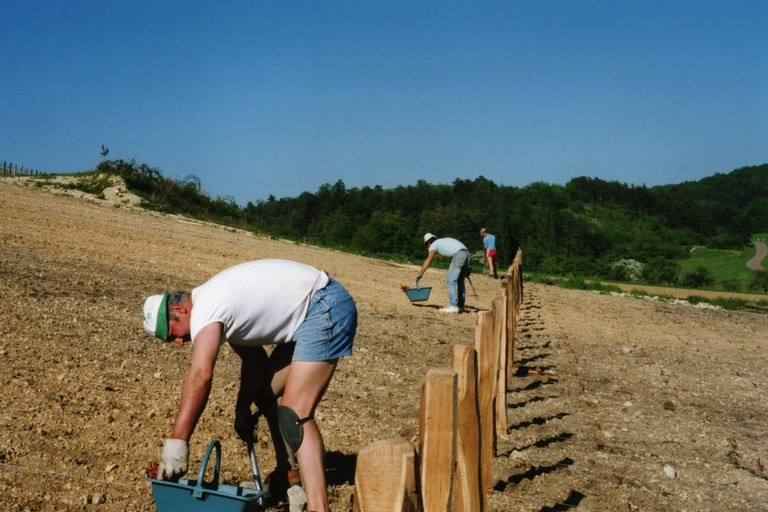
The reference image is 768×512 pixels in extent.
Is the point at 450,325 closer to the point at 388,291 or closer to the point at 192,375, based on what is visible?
the point at 388,291

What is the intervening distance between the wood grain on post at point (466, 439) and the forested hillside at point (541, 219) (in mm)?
52462

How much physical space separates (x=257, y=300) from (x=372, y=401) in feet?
12.5

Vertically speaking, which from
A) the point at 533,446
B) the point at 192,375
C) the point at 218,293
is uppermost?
the point at 218,293

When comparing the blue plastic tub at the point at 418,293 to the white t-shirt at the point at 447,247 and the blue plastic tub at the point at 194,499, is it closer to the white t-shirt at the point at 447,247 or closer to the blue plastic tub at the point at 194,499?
the white t-shirt at the point at 447,247

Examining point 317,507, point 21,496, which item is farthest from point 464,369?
point 21,496

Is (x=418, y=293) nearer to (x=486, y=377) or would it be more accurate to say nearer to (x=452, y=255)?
(x=452, y=255)

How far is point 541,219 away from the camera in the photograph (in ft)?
308

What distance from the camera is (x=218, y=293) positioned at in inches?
151

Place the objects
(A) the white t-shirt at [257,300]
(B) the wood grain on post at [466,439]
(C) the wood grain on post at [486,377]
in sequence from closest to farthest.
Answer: (B) the wood grain on post at [466,439] → (A) the white t-shirt at [257,300] → (C) the wood grain on post at [486,377]

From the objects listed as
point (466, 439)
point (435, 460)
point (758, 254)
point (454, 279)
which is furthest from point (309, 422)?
point (758, 254)

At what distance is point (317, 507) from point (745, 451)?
507cm

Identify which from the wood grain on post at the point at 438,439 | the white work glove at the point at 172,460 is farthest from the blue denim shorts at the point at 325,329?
the wood grain on post at the point at 438,439

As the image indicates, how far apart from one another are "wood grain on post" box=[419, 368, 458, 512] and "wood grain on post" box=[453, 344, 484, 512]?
631mm

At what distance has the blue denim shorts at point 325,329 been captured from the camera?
404cm
